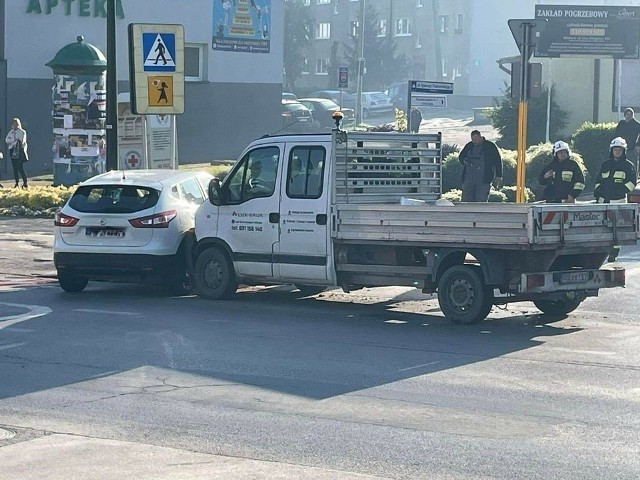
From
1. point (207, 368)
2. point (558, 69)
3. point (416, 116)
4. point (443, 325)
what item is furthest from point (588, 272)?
point (558, 69)

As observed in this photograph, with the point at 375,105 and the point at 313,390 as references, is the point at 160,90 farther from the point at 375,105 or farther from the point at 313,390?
the point at 375,105

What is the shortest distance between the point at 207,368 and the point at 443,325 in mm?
3302


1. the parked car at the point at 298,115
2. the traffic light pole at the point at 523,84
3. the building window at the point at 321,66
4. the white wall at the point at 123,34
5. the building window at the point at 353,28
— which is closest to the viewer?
the traffic light pole at the point at 523,84

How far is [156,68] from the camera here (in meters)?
19.2

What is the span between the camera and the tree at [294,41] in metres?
89.4

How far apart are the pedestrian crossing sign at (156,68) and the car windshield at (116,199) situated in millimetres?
3896

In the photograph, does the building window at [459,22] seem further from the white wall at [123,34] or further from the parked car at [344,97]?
the white wall at [123,34]

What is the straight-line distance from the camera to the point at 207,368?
10500 mm

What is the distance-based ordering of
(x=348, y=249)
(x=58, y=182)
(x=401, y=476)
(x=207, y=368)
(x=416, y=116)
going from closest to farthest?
(x=401, y=476), (x=207, y=368), (x=348, y=249), (x=416, y=116), (x=58, y=182)

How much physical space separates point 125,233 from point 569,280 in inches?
215

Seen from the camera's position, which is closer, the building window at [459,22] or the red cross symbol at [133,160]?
the red cross symbol at [133,160]

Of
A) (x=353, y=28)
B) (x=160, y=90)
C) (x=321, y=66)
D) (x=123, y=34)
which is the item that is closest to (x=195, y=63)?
(x=123, y=34)

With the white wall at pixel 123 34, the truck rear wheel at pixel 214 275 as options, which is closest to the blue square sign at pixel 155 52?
the truck rear wheel at pixel 214 275

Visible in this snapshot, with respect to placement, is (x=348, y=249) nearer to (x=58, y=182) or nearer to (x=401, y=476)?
(x=401, y=476)
